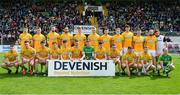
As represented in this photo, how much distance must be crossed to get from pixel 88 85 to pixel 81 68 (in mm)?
1885

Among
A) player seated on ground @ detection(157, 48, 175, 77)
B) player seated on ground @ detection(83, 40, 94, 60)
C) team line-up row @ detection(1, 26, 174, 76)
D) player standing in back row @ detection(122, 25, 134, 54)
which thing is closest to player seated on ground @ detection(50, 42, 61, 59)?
team line-up row @ detection(1, 26, 174, 76)

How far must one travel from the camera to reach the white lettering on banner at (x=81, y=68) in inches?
642

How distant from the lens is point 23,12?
4019 centimetres

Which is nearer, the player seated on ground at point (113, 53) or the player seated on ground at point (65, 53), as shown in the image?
the player seated on ground at point (113, 53)

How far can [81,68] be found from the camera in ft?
54.0

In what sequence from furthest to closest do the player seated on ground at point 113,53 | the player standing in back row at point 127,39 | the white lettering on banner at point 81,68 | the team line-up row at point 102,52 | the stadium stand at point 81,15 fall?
the stadium stand at point 81,15 → the player standing in back row at point 127,39 → the player seated on ground at point 113,53 → the team line-up row at point 102,52 → the white lettering on banner at point 81,68

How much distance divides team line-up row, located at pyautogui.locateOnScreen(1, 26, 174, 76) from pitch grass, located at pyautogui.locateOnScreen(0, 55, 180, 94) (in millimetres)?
556

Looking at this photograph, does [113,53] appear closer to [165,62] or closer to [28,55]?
[165,62]

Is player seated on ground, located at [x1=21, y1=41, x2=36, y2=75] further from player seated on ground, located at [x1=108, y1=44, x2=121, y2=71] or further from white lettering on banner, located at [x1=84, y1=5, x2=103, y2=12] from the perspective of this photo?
white lettering on banner, located at [x1=84, y1=5, x2=103, y2=12]

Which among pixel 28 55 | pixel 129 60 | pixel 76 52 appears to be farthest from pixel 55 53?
pixel 129 60

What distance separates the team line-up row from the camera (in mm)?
16883

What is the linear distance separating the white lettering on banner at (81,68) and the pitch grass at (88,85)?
1.12 ft

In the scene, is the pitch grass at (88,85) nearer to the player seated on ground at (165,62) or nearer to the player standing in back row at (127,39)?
the player seated on ground at (165,62)

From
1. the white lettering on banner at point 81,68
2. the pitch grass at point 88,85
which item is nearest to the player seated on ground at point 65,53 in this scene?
the white lettering on banner at point 81,68
